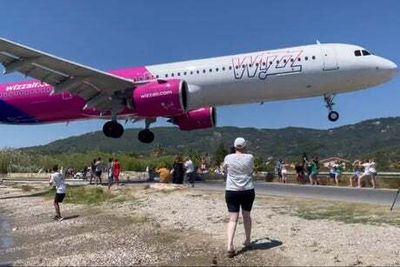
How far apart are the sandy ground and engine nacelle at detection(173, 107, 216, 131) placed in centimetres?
1464

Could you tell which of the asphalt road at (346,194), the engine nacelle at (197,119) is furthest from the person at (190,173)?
the asphalt road at (346,194)

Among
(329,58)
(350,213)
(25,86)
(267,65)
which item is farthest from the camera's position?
(25,86)

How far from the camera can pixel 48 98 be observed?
34938 millimetres

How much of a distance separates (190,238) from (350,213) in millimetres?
4361

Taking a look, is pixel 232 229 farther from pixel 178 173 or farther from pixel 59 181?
pixel 178 173

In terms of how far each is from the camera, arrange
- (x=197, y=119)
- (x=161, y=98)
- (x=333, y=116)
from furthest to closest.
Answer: (x=197, y=119), (x=333, y=116), (x=161, y=98)

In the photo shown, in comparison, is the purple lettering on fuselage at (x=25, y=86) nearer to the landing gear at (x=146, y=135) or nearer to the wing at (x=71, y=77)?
the wing at (x=71, y=77)

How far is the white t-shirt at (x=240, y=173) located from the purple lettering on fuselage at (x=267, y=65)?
19.8m

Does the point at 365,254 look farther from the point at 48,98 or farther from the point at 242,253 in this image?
the point at 48,98

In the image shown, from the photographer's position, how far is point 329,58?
1198 inches

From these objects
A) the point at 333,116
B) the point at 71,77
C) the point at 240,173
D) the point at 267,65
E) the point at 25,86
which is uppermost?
the point at 25,86

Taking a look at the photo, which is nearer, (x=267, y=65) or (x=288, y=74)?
(x=288, y=74)

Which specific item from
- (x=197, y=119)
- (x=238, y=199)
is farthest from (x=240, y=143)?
(x=197, y=119)

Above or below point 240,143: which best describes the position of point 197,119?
above
